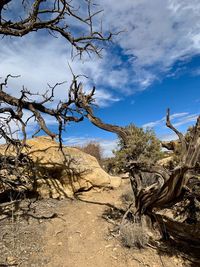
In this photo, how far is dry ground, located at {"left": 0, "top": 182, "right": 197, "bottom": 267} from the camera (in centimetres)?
597

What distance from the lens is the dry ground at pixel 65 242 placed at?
5.97 m

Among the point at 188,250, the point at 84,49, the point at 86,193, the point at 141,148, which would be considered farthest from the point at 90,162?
the point at 188,250

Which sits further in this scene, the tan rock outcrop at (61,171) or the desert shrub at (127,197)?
the tan rock outcrop at (61,171)

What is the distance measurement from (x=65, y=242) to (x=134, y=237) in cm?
146

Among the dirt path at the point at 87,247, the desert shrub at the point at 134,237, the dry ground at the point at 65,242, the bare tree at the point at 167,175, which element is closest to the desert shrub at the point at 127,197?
the dry ground at the point at 65,242

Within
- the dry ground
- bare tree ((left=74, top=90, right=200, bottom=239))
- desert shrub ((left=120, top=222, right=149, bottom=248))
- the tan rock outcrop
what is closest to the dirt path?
the dry ground

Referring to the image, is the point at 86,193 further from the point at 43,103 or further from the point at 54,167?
the point at 43,103

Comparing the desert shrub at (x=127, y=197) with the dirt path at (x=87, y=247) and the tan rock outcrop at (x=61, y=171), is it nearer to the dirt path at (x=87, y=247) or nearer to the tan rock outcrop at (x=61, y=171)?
the tan rock outcrop at (x=61, y=171)

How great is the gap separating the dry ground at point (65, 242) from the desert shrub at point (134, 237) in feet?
0.39

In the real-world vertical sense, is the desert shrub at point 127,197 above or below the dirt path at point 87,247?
above

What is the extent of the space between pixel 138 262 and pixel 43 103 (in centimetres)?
456

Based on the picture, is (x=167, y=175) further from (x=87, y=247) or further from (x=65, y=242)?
(x=65, y=242)

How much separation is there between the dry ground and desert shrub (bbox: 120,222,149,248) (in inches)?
4.6

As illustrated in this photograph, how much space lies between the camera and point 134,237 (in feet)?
21.3
